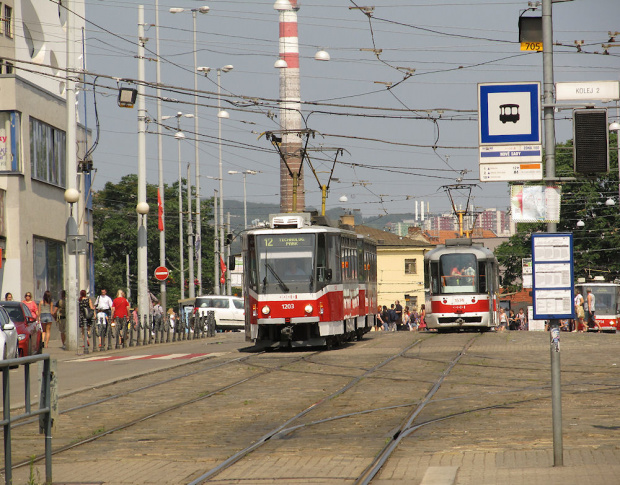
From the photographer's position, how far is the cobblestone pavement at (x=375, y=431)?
29.5ft

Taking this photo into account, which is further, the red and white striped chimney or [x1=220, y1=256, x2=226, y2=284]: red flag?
[x1=220, y1=256, x2=226, y2=284]: red flag

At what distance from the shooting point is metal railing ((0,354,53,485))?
765 centimetres

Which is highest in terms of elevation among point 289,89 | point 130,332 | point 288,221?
point 289,89

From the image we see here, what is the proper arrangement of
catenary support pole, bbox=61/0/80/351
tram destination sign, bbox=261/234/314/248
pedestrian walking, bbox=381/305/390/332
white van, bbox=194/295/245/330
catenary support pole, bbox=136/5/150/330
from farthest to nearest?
pedestrian walking, bbox=381/305/390/332
white van, bbox=194/295/245/330
catenary support pole, bbox=136/5/150/330
catenary support pole, bbox=61/0/80/351
tram destination sign, bbox=261/234/314/248

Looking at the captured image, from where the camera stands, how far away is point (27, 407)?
8180 mm

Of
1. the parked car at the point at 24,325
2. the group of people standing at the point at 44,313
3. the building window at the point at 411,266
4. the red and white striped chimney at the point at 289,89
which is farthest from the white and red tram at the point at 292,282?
the building window at the point at 411,266

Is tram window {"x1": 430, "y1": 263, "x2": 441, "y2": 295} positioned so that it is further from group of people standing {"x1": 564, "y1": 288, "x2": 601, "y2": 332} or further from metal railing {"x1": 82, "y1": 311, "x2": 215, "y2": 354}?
group of people standing {"x1": 564, "y1": 288, "x2": 601, "y2": 332}

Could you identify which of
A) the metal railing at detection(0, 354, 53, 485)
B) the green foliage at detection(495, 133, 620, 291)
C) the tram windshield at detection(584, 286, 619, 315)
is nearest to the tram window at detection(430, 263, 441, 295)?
the tram windshield at detection(584, 286, 619, 315)

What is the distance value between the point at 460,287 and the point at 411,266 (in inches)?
2864

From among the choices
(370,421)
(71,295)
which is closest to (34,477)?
(370,421)

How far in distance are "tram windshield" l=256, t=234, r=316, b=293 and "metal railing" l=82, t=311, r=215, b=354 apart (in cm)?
575

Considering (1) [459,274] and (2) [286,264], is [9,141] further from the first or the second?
(2) [286,264]

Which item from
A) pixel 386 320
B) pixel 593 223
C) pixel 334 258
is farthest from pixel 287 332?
pixel 593 223

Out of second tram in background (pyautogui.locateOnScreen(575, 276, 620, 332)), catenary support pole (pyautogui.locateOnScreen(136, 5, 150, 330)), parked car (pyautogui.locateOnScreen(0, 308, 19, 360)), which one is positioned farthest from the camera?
second tram in background (pyautogui.locateOnScreen(575, 276, 620, 332))
